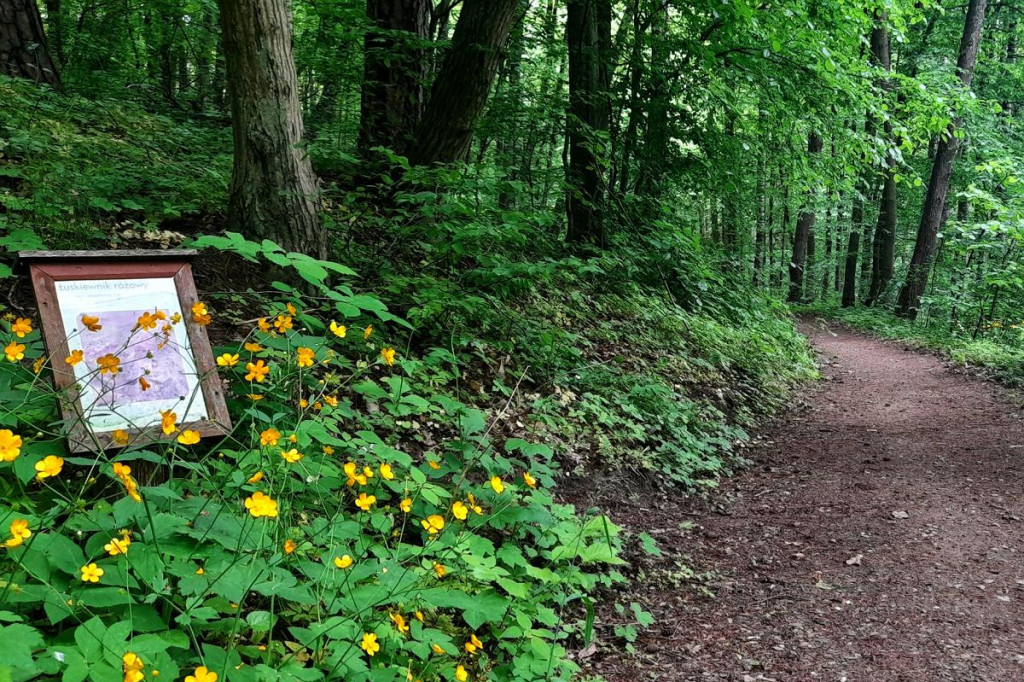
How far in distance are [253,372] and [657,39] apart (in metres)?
7.06

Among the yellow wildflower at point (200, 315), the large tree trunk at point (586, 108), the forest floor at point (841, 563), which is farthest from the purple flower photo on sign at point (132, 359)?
the large tree trunk at point (586, 108)

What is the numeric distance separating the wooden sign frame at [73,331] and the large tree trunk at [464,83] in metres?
3.08

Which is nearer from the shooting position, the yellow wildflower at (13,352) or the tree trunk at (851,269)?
the yellow wildflower at (13,352)

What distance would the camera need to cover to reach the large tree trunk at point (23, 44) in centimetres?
611

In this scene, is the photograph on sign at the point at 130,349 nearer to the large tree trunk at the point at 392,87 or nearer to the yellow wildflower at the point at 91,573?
the yellow wildflower at the point at 91,573

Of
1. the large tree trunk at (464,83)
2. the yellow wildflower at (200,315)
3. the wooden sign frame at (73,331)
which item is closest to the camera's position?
the wooden sign frame at (73,331)

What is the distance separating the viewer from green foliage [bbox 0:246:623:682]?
1.60m

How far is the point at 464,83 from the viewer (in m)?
5.36

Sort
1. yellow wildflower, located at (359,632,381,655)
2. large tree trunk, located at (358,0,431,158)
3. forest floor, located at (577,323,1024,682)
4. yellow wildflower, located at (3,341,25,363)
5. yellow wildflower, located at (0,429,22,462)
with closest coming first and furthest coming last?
yellow wildflower, located at (0,429,22,462) → yellow wildflower, located at (359,632,381,655) → yellow wildflower, located at (3,341,25,363) → forest floor, located at (577,323,1024,682) → large tree trunk, located at (358,0,431,158)

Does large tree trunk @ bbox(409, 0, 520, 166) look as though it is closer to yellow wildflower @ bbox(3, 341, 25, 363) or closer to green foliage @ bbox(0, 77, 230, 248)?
green foliage @ bbox(0, 77, 230, 248)

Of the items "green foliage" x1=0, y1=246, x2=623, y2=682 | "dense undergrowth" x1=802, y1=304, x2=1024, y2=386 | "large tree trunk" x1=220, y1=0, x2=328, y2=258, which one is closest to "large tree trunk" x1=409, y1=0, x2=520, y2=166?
"large tree trunk" x1=220, y1=0, x2=328, y2=258

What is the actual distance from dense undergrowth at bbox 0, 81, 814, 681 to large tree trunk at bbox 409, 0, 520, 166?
513mm

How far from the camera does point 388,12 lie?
6293mm

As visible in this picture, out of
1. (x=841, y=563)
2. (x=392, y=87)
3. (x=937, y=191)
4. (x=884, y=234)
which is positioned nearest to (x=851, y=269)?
(x=884, y=234)
